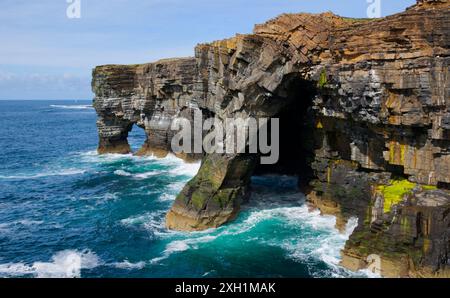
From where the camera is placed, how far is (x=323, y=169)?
136ft

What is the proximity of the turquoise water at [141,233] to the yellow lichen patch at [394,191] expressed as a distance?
550 cm

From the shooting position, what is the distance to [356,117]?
34781mm

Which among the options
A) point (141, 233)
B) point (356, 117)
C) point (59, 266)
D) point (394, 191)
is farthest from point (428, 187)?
point (59, 266)

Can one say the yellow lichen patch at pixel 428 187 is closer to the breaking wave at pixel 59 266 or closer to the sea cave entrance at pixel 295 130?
the sea cave entrance at pixel 295 130

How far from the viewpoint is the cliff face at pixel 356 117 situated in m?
28.9

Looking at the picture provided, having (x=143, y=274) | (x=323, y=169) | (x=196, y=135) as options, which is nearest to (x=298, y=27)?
(x=323, y=169)

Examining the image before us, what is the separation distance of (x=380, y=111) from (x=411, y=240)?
953cm

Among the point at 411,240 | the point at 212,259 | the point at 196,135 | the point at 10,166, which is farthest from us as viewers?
the point at 10,166

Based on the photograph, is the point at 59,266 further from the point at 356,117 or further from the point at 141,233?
the point at 356,117

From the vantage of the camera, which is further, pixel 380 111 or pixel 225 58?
pixel 225 58

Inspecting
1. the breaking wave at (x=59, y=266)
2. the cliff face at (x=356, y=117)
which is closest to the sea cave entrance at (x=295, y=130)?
the cliff face at (x=356, y=117)

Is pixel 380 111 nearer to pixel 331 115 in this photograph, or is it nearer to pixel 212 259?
pixel 331 115

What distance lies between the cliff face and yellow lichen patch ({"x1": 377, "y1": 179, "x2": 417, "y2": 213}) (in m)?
0.10
